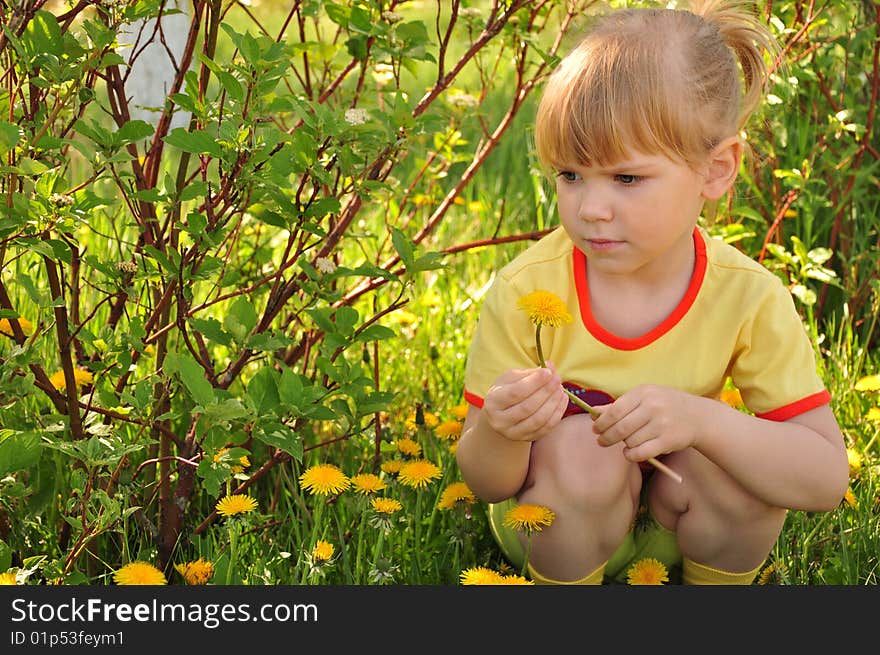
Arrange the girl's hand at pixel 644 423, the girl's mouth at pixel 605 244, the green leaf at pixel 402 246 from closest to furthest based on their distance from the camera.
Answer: the girl's hand at pixel 644 423 < the girl's mouth at pixel 605 244 < the green leaf at pixel 402 246

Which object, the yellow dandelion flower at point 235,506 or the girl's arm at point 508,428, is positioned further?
the yellow dandelion flower at point 235,506

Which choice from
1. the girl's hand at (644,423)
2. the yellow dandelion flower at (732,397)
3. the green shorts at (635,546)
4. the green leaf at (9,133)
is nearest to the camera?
the green leaf at (9,133)

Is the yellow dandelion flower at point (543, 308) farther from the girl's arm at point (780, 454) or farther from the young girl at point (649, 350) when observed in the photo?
the girl's arm at point (780, 454)

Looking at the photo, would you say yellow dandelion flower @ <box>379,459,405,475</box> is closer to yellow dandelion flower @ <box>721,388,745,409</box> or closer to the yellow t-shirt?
the yellow t-shirt

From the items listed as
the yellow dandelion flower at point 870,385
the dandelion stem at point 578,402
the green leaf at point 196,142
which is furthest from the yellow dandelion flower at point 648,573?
the green leaf at point 196,142

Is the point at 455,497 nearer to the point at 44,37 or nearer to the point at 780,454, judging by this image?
the point at 780,454

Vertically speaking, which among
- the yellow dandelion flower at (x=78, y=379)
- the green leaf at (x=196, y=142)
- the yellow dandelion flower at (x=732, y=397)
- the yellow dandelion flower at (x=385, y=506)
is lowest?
the yellow dandelion flower at (x=385, y=506)

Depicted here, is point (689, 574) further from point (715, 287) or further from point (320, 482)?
point (320, 482)

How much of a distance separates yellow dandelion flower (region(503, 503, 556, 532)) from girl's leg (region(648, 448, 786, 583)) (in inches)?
8.7

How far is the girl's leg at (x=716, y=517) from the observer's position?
1688 millimetres

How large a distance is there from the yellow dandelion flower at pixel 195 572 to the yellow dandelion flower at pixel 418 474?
0.33m

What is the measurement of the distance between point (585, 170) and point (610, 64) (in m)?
0.15

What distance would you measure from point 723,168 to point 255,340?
0.70 metres

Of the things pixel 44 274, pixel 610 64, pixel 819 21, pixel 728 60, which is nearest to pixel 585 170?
pixel 610 64
